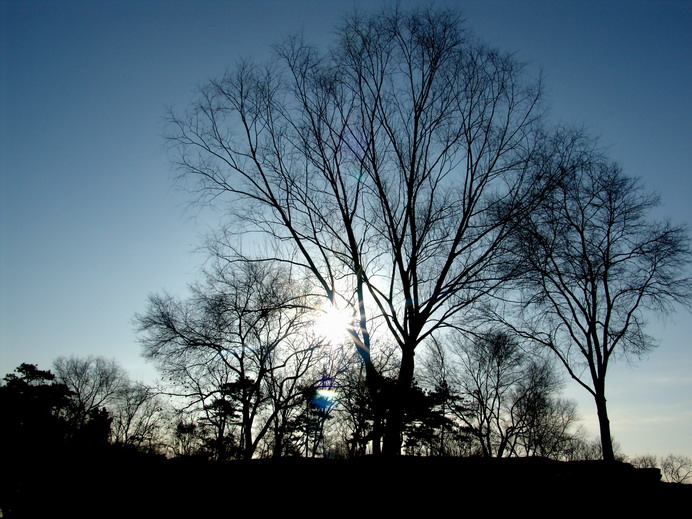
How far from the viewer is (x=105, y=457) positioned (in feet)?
28.2

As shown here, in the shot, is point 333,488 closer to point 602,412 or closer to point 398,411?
point 398,411

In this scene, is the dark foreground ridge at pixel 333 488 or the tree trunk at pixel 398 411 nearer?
the dark foreground ridge at pixel 333 488

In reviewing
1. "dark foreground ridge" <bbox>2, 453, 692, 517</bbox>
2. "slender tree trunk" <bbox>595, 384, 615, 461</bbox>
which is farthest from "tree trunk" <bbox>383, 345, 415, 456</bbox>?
"slender tree trunk" <bbox>595, 384, 615, 461</bbox>

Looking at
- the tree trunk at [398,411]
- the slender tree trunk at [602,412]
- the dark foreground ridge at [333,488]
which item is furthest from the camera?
the slender tree trunk at [602,412]

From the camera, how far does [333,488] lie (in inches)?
288

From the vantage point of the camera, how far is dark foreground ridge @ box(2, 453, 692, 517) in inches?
260

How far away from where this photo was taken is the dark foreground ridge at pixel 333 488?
660cm

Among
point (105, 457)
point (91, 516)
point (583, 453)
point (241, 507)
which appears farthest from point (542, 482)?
point (583, 453)

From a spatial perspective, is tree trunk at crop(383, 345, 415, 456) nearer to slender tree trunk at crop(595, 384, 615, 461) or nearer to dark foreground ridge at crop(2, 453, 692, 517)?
dark foreground ridge at crop(2, 453, 692, 517)

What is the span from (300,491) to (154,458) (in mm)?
4333

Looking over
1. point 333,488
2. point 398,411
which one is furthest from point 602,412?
point 333,488

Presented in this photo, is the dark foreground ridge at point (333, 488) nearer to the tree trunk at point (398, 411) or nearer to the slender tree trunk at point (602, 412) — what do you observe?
the tree trunk at point (398, 411)

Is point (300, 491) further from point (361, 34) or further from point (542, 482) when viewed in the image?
point (361, 34)

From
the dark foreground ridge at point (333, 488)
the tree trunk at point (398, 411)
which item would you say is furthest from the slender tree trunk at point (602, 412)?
the tree trunk at point (398, 411)
